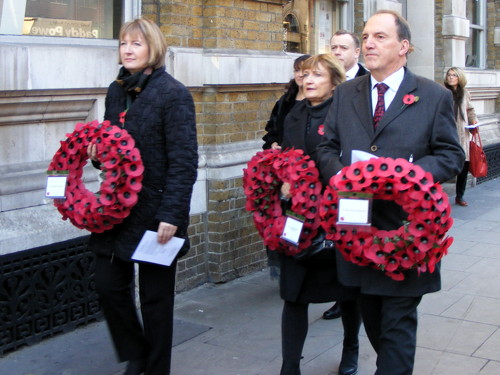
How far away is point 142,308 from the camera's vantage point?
4.25 metres

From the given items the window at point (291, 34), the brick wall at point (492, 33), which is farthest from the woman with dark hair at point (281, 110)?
the brick wall at point (492, 33)

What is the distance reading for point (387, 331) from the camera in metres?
3.69

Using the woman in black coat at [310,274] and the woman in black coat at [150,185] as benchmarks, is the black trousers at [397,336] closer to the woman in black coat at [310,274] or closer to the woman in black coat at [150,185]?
the woman in black coat at [310,274]

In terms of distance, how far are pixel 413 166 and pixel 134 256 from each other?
4.90 ft

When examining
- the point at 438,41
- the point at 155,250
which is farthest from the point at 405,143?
the point at 438,41

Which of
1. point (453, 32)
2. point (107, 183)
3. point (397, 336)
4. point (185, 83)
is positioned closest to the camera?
point (397, 336)

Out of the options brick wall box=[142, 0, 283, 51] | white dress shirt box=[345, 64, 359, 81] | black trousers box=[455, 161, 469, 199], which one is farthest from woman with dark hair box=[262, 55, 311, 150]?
black trousers box=[455, 161, 469, 199]

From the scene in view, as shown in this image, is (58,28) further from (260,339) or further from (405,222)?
(405,222)

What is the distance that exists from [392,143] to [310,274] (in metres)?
1.03

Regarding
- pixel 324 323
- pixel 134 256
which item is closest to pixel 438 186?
pixel 134 256

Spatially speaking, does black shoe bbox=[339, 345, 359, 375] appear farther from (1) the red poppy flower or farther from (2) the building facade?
(2) the building facade

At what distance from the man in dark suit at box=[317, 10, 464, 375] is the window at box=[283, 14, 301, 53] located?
16.3 ft

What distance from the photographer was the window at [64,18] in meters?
5.26

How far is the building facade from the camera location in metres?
5.05
